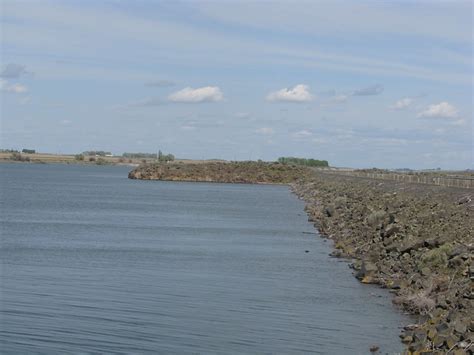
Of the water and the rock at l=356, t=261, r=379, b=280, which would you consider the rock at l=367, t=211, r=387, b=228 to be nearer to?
the water

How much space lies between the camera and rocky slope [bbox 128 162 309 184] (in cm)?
12812

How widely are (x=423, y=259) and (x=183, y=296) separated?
19.3 ft

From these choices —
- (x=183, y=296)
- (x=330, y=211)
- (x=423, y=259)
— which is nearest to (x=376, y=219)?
(x=423, y=259)

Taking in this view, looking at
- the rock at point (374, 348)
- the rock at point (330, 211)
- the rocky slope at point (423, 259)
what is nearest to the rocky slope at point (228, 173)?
the rock at point (330, 211)

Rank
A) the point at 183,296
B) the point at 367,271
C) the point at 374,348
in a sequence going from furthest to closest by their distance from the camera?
the point at 367,271 < the point at 183,296 < the point at 374,348

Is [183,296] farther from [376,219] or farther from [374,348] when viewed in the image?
[376,219]

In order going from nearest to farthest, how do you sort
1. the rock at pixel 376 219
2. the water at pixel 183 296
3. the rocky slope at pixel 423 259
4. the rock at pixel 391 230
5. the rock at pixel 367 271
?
the rocky slope at pixel 423 259, the water at pixel 183 296, the rock at pixel 367 271, the rock at pixel 391 230, the rock at pixel 376 219

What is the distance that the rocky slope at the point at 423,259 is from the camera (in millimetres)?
13640

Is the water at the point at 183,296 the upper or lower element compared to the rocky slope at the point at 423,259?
lower

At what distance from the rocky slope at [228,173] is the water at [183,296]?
297ft

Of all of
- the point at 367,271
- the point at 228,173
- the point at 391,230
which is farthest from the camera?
the point at 228,173

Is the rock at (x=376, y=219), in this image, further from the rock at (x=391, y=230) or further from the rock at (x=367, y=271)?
the rock at (x=367, y=271)

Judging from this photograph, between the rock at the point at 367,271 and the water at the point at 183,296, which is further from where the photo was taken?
the rock at the point at 367,271

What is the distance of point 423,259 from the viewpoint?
67.6 feet
